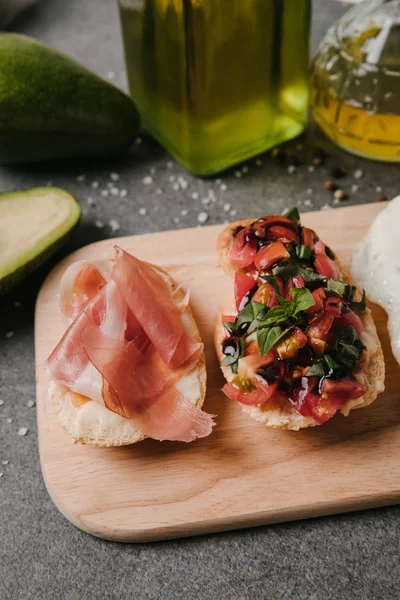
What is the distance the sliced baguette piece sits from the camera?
224 cm

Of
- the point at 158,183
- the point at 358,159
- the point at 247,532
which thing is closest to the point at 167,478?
the point at 247,532

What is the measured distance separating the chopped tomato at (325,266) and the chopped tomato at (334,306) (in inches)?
6.1

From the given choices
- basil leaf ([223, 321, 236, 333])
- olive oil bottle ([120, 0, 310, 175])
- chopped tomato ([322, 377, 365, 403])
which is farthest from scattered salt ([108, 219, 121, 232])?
chopped tomato ([322, 377, 365, 403])

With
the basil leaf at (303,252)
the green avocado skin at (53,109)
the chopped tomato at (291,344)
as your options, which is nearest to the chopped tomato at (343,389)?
the chopped tomato at (291,344)

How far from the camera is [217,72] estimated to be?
2760mm

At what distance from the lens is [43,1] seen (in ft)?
13.3

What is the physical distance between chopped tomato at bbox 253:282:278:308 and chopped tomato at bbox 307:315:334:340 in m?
0.15

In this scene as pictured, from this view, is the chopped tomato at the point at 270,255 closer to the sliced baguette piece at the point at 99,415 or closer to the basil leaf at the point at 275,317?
the basil leaf at the point at 275,317

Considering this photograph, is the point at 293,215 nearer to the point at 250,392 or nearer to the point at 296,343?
the point at 296,343

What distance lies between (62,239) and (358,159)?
143 cm

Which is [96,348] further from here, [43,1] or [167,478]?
[43,1]

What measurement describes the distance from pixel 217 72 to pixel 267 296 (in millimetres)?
1019

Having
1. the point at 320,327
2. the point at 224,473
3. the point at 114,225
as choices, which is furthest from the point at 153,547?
the point at 114,225

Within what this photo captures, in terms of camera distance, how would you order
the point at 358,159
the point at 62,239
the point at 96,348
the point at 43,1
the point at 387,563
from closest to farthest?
the point at 387,563, the point at 96,348, the point at 62,239, the point at 358,159, the point at 43,1
